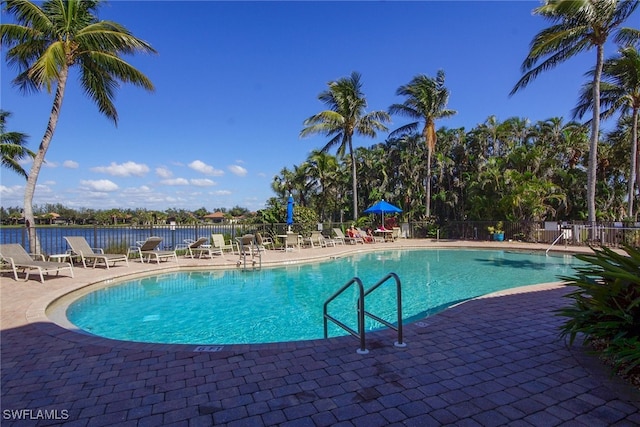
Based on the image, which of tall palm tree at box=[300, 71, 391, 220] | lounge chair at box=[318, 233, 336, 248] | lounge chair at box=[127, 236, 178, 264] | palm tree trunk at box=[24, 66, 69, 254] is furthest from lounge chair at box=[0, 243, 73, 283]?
tall palm tree at box=[300, 71, 391, 220]

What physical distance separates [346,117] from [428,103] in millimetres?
5281

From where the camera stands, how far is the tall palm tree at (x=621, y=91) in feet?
51.8

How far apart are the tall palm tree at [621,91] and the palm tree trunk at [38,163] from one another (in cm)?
2168

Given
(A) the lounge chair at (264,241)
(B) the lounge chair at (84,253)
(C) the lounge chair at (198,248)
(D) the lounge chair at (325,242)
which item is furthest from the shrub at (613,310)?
(D) the lounge chair at (325,242)

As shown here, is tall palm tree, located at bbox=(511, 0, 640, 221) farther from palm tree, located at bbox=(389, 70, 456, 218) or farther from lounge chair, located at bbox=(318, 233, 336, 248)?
lounge chair, located at bbox=(318, 233, 336, 248)

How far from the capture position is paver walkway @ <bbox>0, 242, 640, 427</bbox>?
252 cm

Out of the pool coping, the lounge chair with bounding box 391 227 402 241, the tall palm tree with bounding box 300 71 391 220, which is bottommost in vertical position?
the pool coping

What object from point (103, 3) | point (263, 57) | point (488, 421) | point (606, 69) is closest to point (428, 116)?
point (606, 69)

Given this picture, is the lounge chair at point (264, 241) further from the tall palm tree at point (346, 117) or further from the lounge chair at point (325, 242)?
the tall palm tree at point (346, 117)

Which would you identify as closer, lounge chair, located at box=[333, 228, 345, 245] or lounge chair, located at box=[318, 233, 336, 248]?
lounge chair, located at box=[318, 233, 336, 248]

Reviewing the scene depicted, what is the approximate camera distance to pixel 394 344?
3926 millimetres

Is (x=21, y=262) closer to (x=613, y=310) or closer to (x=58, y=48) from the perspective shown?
(x=58, y=48)

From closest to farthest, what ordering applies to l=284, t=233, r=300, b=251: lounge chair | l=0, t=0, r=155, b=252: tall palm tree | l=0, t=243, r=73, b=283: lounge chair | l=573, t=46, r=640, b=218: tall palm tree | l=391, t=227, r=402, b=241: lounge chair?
l=0, t=243, r=73, b=283: lounge chair → l=0, t=0, r=155, b=252: tall palm tree → l=284, t=233, r=300, b=251: lounge chair → l=573, t=46, r=640, b=218: tall palm tree → l=391, t=227, r=402, b=241: lounge chair

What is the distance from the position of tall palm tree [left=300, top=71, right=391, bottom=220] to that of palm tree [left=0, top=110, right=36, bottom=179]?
15.0m
